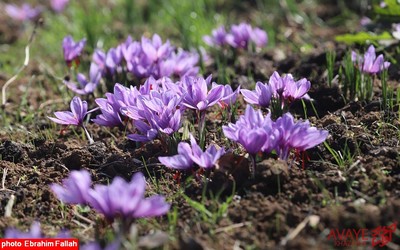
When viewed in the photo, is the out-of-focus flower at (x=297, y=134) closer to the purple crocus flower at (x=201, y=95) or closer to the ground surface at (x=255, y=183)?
the ground surface at (x=255, y=183)

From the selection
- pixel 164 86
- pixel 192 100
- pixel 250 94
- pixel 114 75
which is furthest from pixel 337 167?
pixel 114 75

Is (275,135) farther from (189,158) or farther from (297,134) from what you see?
(189,158)

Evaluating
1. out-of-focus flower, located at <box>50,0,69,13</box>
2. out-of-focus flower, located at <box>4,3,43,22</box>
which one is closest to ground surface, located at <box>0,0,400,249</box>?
out-of-focus flower, located at <box>4,3,43,22</box>

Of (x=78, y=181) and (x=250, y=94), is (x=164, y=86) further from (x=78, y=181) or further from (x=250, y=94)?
(x=78, y=181)

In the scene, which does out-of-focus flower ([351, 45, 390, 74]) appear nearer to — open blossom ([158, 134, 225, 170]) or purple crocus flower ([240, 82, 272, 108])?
purple crocus flower ([240, 82, 272, 108])

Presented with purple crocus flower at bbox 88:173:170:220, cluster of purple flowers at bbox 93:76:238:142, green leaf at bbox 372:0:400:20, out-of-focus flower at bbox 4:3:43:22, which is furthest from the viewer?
out-of-focus flower at bbox 4:3:43:22
